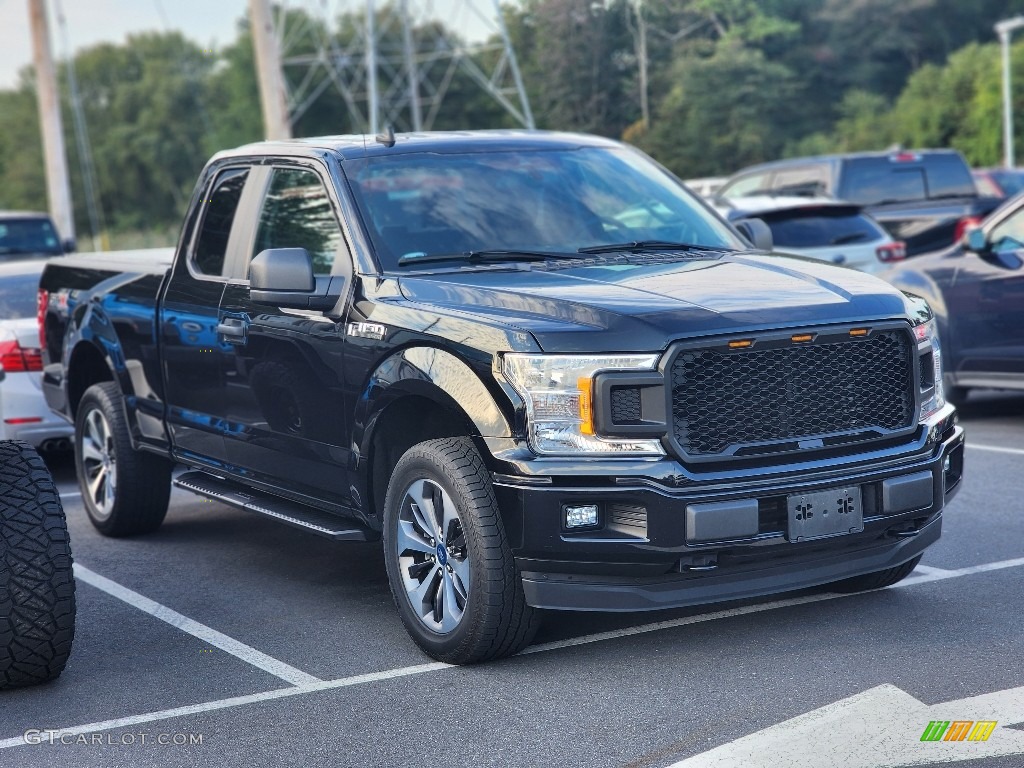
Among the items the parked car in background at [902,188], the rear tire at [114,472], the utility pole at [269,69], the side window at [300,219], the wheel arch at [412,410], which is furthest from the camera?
the utility pole at [269,69]

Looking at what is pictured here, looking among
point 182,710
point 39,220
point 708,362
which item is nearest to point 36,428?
point 182,710

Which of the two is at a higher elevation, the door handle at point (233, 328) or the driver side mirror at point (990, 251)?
the door handle at point (233, 328)

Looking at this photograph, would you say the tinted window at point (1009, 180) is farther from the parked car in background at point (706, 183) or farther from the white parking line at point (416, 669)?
the white parking line at point (416, 669)

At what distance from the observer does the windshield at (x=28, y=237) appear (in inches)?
717

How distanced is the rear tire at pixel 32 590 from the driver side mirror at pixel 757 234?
324 cm

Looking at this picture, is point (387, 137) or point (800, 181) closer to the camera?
point (387, 137)

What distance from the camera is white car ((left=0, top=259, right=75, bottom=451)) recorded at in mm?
9555

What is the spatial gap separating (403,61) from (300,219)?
39.0 metres

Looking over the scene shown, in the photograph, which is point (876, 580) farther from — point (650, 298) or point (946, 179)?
point (946, 179)

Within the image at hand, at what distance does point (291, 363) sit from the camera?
609 centimetres

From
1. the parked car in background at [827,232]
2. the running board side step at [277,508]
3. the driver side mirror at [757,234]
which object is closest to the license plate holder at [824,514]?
the running board side step at [277,508]

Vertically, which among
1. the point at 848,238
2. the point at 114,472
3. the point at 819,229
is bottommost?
the point at 114,472

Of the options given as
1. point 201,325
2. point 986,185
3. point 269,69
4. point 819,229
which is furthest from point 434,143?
point 986,185

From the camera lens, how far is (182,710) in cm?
500
